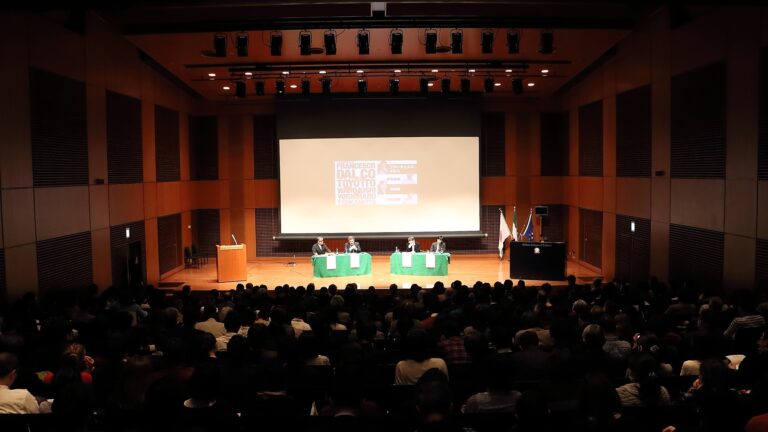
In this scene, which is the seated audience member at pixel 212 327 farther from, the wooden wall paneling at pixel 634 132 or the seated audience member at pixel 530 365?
the wooden wall paneling at pixel 634 132

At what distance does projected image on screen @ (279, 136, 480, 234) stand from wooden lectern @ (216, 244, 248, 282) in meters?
3.43

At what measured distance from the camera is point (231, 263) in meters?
15.5

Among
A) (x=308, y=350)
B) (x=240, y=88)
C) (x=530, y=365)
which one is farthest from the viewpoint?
(x=240, y=88)

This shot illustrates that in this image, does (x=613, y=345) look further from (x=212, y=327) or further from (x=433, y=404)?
(x=212, y=327)

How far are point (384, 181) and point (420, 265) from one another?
3630mm

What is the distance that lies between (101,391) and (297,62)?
430 inches

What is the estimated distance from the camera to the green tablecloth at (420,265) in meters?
15.8

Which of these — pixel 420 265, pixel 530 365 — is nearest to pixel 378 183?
pixel 420 265

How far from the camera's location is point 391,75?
1589cm

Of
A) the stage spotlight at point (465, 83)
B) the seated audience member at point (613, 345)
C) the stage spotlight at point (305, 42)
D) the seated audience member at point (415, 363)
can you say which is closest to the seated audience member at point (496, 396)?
the seated audience member at point (415, 363)

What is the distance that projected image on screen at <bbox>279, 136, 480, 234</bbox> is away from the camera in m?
18.5

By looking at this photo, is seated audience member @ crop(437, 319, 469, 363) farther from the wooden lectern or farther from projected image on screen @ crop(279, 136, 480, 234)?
projected image on screen @ crop(279, 136, 480, 234)

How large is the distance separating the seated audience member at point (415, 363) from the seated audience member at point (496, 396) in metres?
0.76

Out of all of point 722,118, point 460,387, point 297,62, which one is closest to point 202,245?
point 297,62
